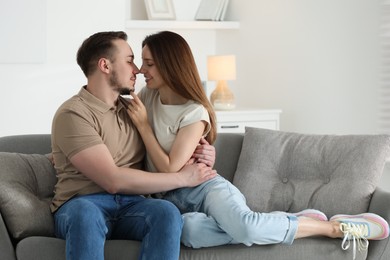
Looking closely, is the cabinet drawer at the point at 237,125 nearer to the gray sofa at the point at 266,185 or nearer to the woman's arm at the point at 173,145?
the gray sofa at the point at 266,185

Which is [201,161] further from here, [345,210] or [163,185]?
[345,210]

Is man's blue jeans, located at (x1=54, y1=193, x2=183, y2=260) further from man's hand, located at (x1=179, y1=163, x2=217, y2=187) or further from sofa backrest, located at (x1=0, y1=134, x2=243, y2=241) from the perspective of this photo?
man's hand, located at (x1=179, y1=163, x2=217, y2=187)

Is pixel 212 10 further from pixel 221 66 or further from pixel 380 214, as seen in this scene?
pixel 380 214

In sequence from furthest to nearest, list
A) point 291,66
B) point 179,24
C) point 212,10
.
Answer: point 212,10 → point 179,24 → point 291,66

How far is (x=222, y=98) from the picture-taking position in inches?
252

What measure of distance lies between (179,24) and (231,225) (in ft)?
11.5

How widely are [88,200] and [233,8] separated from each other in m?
3.86

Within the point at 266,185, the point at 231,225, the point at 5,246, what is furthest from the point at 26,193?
the point at 266,185

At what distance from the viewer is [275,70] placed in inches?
262

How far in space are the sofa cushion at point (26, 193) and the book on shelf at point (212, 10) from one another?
3.41 meters

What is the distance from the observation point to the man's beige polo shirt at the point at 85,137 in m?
3.55

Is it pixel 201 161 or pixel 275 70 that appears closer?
pixel 201 161

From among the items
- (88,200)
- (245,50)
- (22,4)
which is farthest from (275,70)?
(88,200)

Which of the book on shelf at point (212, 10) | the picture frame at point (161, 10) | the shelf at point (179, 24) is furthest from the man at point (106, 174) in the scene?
the book on shelf at point (212, 10)
